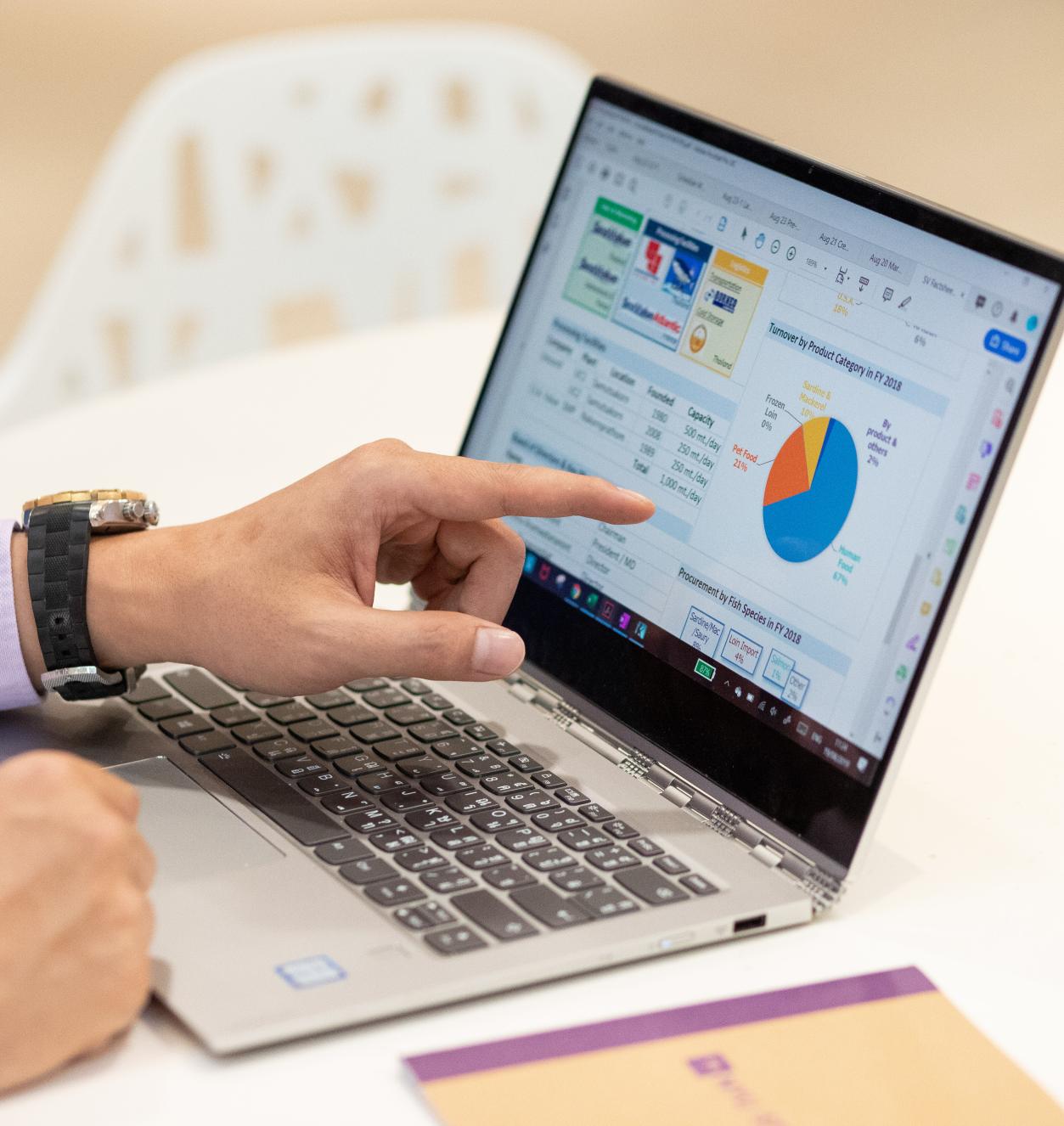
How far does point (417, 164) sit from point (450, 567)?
4.04 ft

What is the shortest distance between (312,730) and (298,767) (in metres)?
0.05

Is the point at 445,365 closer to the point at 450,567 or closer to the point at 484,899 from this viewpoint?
the point at 450,567

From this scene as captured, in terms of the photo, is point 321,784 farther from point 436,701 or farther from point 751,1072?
point 751,1072

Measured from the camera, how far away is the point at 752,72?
4164 mm

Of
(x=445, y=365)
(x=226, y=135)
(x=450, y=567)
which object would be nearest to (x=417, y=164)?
(x=226, y=135)

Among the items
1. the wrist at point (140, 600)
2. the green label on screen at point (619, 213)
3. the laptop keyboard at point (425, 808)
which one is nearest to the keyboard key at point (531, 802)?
the laptop keyboard at point (425, 808)

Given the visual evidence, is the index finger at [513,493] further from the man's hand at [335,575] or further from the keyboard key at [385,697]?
the keyboard key at [385,697]

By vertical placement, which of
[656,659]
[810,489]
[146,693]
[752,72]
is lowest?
[146,693]

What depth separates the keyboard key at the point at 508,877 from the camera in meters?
0.70

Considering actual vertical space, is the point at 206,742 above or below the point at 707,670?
below

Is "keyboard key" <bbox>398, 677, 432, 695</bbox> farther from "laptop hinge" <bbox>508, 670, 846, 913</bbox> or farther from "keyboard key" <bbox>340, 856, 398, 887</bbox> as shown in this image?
"keyboard key" <bbox>340, 856, 398, 887</bbox>


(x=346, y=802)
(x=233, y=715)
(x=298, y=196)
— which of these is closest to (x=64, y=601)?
(x=233, y=715)

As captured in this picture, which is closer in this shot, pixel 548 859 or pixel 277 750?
pixel 548 859

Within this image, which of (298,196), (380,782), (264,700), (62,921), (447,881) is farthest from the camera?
(298,196)
